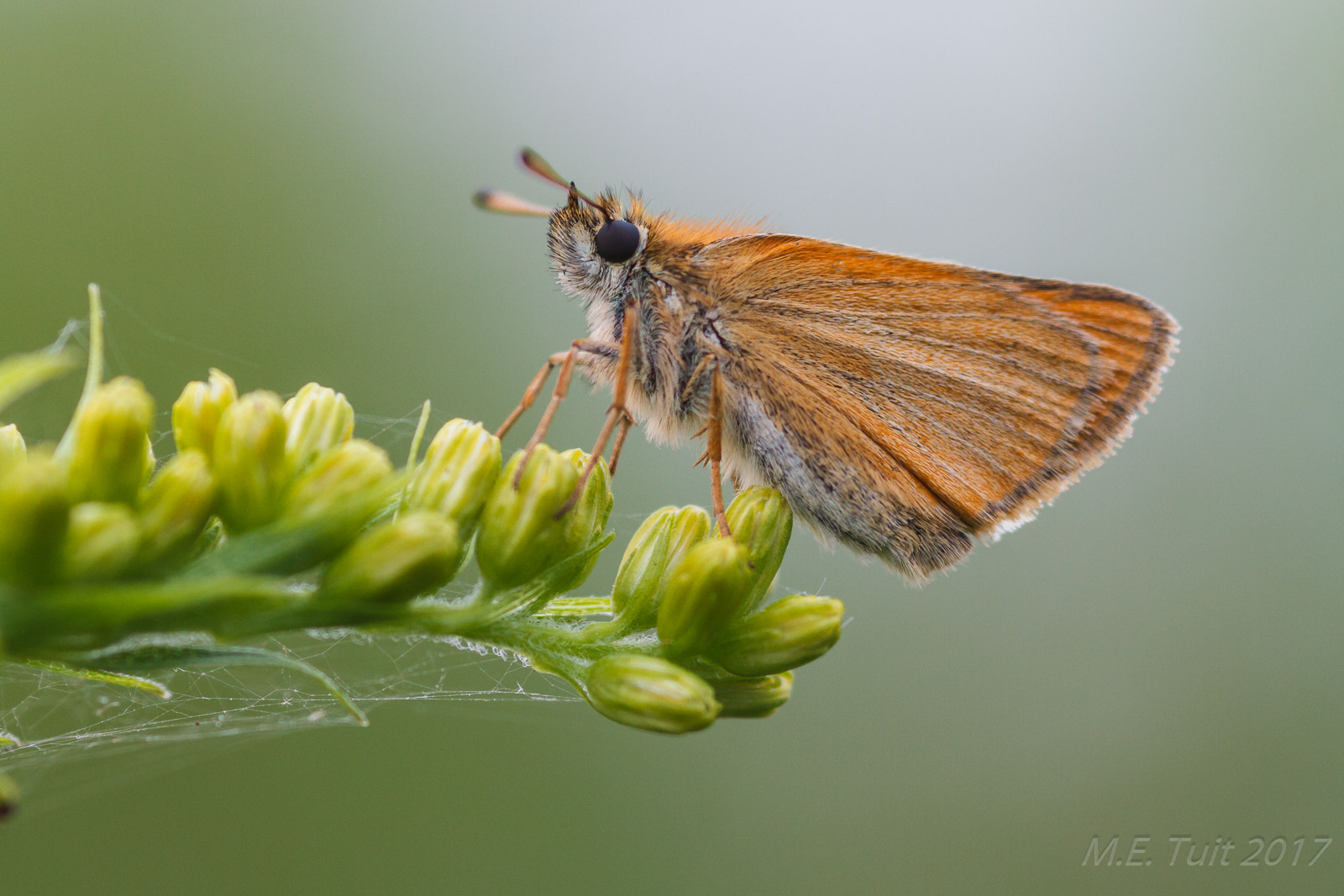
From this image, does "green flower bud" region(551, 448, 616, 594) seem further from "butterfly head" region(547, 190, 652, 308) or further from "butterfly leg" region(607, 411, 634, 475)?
"butterfly head" region(547, 190, 652, 308)

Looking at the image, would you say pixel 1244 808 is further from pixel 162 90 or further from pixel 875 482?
pixel 162 90

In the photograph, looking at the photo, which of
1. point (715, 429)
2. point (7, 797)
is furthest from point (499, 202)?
point (7, 797)

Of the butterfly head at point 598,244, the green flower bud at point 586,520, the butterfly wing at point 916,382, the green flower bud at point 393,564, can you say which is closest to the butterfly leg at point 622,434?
the butterfly wing at point 916,382

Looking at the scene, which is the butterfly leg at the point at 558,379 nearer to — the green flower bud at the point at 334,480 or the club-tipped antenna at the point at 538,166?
the club-tipped antenna at the point at 538,166

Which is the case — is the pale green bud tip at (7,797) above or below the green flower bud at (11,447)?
below


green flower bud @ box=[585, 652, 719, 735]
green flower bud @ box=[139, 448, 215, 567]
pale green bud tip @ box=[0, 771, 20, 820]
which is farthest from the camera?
green flower bud @ box=[585, 652, 719, 735]

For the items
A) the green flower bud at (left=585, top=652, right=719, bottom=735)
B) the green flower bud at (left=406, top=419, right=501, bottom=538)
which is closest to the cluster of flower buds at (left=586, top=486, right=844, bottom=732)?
the green flower bud at (left=585, top=652, right=719, bottom=735)
